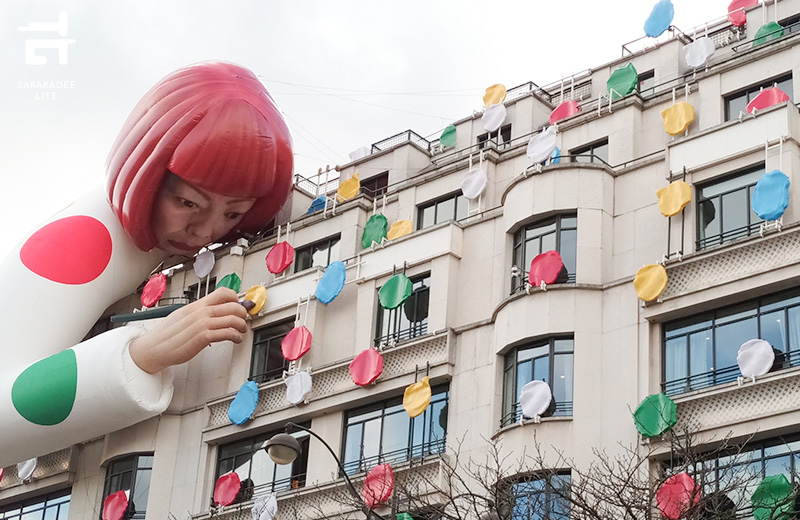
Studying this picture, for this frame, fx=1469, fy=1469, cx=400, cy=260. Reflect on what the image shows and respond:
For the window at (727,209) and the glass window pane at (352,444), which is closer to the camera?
the window at (727,209)

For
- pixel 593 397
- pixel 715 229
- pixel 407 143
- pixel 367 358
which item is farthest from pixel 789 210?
pixel 407 143

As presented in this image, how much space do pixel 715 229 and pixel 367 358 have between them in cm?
859

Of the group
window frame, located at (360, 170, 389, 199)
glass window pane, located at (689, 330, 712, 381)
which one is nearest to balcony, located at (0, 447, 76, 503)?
window frame, located at (360, 170, 389, 199)

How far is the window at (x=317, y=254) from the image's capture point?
125 feet

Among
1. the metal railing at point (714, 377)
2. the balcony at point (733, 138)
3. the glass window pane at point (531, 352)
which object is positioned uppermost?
→ the balcony at point (733, 138)

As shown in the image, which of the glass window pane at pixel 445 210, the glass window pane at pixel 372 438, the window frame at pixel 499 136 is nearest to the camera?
the glass window pane at pixel 372 438

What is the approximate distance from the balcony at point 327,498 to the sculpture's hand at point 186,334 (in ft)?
12.6

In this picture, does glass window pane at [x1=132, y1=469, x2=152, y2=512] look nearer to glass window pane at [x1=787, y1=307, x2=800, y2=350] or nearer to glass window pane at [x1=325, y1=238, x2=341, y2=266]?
glass window pane at [x1=325, y1=238, x2=341, y2=266]

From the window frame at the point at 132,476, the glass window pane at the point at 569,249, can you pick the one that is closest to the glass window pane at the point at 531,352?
the glass window pane at the point at 569,249

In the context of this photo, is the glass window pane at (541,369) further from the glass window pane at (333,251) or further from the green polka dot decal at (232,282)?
the green polka dot decal at (232,282)

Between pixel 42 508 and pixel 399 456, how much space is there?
12.2 metres

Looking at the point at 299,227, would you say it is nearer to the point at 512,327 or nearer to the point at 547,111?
the point at 547,111

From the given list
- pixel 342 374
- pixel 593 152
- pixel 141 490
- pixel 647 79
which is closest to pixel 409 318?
pixel 342 374

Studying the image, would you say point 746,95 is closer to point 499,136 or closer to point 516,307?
point 516,307
